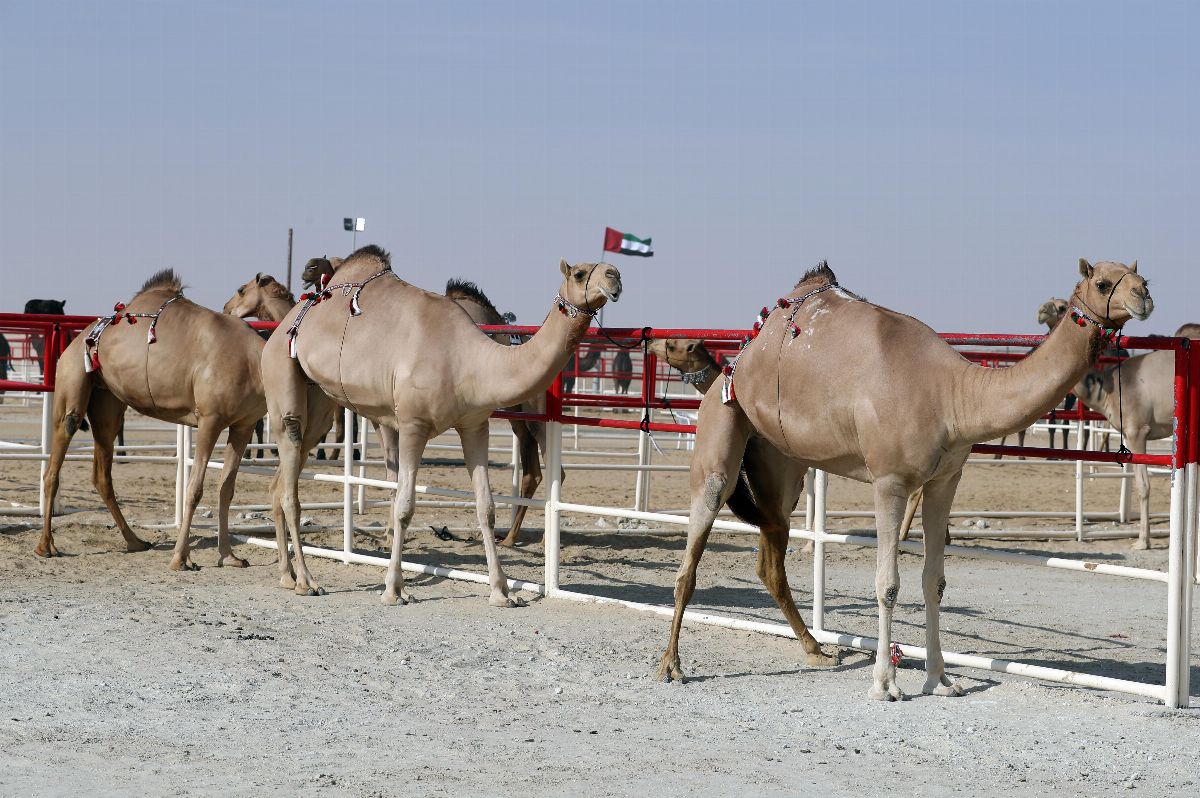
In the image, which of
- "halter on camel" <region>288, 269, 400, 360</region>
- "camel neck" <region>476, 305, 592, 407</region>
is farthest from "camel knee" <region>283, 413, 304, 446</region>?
"camel neck" <region>476, 305, 592, 407</region>

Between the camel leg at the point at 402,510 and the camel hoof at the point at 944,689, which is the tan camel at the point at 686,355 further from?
the camel hoof at the point at 944,689

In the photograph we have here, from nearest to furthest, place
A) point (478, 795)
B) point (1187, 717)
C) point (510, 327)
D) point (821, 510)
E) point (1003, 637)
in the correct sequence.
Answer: point (478, 795) < point (1187, 717) < point (821, 510) < point (1003, 637) < point (510, 327)

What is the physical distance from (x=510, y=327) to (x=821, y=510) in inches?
109

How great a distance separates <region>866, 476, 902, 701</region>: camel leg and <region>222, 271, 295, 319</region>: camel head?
6805mm

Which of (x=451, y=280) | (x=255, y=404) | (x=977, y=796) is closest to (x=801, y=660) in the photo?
(x=977, y=796)

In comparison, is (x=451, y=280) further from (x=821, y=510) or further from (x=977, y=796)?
(x=977, y=796)

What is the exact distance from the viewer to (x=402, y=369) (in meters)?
8.42

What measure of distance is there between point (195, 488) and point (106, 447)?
1.45 metres

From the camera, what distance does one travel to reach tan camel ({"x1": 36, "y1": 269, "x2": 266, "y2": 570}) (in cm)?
1000

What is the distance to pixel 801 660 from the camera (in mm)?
7078

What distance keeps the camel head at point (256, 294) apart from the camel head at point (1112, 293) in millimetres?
7493

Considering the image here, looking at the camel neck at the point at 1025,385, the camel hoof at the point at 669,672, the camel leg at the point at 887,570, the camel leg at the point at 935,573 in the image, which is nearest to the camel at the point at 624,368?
the camel hoof at the point at 669,672

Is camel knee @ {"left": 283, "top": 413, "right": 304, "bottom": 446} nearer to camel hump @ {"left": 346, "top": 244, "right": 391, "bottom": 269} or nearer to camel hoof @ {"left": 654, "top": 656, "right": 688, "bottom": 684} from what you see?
camel hump @ {"left": 346, "top": 244, "right": 391, "bottom": 269}

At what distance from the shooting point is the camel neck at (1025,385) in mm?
5504
